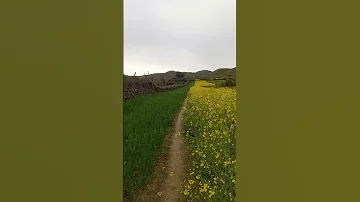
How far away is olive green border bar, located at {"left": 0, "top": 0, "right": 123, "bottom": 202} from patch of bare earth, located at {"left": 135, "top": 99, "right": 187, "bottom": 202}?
7.40ft

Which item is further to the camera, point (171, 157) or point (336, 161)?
point (171, 157)

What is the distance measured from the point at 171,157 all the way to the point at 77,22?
13.3 feet

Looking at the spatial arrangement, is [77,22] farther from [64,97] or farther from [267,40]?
[267,40]

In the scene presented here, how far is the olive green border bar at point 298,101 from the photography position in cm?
91

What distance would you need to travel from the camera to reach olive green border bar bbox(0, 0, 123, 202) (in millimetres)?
975

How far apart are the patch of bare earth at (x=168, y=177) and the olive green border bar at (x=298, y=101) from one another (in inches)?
95.6

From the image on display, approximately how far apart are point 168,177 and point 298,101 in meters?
3.42

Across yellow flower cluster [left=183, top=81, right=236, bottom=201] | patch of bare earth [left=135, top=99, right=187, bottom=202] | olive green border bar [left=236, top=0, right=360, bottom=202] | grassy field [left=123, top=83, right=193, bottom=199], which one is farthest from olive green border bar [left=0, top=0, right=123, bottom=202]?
grassy field [left=123, top=83, right=193, bottom=199]

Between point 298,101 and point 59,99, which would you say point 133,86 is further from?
point 298,101

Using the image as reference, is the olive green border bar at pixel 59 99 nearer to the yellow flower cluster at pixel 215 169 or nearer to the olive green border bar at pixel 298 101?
the olive green border bar at pixel 298 101

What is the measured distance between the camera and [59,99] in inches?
45.4

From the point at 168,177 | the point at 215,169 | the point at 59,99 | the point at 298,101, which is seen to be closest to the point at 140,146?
the point at 168,177

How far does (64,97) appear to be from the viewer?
1.18 meters

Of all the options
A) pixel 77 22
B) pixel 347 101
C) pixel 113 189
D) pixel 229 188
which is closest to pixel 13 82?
pixel 77 22
